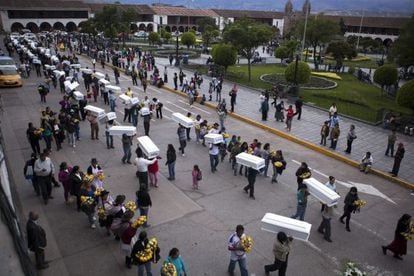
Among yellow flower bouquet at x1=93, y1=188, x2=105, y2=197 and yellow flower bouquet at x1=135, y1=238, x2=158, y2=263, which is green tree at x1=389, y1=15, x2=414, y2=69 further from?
yellow flower bouquet at x1=135, y1=238, x2=158, y2=263

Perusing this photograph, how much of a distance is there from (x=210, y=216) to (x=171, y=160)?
2.62m

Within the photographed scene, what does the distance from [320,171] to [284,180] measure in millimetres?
2035

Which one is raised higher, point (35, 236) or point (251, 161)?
point (251, 161)

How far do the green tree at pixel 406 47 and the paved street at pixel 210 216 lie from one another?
18767 millimetres

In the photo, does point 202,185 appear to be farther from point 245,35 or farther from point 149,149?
point 245,35

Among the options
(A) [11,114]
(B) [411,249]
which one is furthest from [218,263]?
(A) [11,114]

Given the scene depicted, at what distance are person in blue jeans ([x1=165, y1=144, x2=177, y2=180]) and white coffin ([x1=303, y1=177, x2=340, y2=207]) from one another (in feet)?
14.8

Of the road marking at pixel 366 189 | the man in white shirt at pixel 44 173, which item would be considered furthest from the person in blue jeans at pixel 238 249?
the road marking at pixel 366 189

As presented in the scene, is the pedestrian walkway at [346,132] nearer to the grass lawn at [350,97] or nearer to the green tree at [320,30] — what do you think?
the grass lawn at [350,97]

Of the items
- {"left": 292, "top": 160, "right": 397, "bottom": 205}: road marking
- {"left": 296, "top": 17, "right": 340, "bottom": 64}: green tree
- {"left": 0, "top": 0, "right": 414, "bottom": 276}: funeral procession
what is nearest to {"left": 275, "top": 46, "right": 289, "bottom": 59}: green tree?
{"left": 296, "top": 17, "right": 340, "bottom": 64}: green tree

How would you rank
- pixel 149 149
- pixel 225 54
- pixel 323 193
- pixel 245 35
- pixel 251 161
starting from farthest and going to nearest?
pixel 245 35 < pixel 225 54 < pixel 149 149 < pixel 251 161 < pixel 323 193

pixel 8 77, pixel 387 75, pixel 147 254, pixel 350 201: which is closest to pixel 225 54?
pixel 387 75

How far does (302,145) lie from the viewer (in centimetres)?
1673

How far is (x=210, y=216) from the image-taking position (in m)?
10.3
